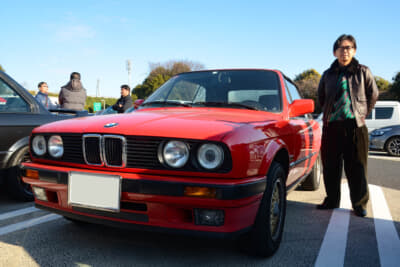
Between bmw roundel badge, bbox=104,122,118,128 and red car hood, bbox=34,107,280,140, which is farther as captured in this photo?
bmw roundel badge, bbox=104,122,118,128

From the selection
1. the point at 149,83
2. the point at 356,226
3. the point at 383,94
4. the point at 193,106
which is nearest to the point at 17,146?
the point at 193,106

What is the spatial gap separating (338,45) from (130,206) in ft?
9.15

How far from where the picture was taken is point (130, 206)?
6.97ft

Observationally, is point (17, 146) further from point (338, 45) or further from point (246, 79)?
point (338, 45)

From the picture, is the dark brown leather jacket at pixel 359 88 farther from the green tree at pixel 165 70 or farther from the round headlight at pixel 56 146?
the green tree at pixel 165 70

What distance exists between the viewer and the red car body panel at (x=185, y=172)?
199 centimetres

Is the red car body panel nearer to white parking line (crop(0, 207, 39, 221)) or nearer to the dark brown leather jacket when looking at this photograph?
white parking line (crop(0, 207, 39, 221))

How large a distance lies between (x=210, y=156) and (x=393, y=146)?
33.1ft

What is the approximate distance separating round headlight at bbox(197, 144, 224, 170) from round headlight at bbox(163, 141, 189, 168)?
0.30 feet

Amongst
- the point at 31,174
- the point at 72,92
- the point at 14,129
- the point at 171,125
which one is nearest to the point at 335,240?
the point at 171,125

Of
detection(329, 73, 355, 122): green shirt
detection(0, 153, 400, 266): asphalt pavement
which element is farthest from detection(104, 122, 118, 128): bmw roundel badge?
detection(329, 73, 355, 122): green shirt

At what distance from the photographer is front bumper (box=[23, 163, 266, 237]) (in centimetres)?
196

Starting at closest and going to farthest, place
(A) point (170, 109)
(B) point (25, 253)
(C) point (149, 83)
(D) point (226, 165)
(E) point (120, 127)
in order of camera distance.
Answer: (D) point (226, 165) < (E) point (120, 127) < (B) point (25, 253) < (A) point (170, 109) < (C) point (149, 83)

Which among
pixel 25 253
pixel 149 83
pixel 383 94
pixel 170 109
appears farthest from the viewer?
pixel 149 83
